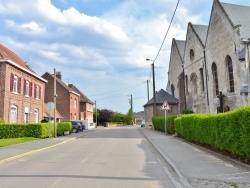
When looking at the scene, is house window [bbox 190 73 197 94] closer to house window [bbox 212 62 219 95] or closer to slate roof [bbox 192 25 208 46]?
slate roof [bbox 192 25 208 46]

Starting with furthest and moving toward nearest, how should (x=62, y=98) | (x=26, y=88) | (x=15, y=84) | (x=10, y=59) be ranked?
(x=62, y=98) < (x=26, y=88) < (x=15, y=84) < (x=10, y=59)

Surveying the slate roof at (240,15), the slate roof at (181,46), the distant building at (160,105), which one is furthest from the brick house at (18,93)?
the slate roof at (181,46)

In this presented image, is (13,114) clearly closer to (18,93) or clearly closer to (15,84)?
(18,93)

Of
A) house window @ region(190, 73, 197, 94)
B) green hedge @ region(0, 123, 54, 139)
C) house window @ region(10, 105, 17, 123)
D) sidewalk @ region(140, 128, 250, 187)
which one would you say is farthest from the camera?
house window @ region(190, 73, 197, 94)

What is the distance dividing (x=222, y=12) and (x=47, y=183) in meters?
28.5

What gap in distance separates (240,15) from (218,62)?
18.4ft

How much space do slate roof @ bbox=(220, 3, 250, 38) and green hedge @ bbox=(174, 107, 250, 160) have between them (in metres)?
16.5

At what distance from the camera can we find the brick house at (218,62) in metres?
27.0

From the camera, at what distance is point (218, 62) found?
31.7 metres

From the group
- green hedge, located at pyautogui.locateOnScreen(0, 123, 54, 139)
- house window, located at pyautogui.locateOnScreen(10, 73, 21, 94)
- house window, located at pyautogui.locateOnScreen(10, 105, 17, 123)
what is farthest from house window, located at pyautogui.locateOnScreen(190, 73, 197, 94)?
house window, located at pyautogui.locateOnScreen(10, 105, 17, 123)

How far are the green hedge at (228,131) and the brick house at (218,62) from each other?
1380 centimetres

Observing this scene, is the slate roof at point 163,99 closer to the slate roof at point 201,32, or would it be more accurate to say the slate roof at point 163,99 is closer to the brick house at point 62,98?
the slate roof at point 201,32

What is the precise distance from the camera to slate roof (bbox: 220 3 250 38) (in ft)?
91.5

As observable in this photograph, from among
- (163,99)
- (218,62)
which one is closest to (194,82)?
(163,99)
